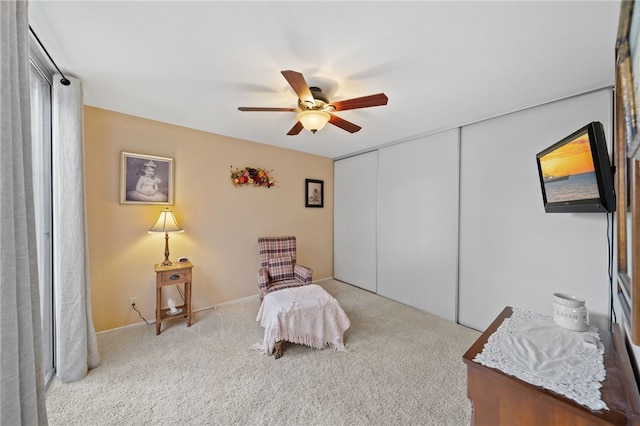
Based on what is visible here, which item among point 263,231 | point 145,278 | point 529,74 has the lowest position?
point 145,278

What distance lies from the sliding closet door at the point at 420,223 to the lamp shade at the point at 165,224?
2.84 metres

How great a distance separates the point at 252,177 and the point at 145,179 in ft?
4.31

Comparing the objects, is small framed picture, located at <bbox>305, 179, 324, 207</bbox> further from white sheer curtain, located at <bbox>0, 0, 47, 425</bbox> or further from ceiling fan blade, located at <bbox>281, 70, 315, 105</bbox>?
white sheer curtain, located at <bbox>0, 0, 47, 425</bbox>

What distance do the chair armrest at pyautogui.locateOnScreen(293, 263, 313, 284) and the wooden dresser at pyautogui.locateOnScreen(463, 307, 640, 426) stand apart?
6.86 ft

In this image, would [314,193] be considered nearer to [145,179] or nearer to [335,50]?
[145,179]

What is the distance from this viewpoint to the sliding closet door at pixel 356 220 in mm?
3975

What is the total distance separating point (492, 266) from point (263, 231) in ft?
9.87

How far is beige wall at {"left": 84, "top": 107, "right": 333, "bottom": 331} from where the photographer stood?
2559 millimetres

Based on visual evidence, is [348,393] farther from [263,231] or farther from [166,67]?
[166,67]

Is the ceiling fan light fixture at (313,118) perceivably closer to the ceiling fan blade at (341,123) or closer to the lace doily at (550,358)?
the ceiling fan blade at (341,123)

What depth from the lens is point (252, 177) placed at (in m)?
3.60

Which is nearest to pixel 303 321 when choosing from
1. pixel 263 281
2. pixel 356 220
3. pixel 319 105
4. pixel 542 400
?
pixel 263 281

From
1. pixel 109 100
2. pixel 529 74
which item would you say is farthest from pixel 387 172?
pixel 109 100

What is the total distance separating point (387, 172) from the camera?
367cm
